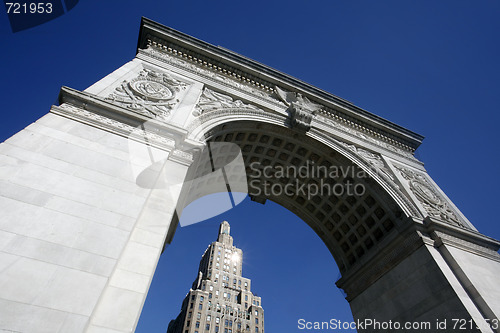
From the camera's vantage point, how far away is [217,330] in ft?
201

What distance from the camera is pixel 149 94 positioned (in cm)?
986

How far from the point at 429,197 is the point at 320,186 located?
16.1 ft

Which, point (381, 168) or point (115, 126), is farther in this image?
Result: point (381, 168)

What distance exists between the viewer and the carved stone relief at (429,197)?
12.1 meters

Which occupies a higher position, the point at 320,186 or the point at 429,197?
the point at 320,186

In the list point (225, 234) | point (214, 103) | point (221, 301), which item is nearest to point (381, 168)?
point (214, 103)

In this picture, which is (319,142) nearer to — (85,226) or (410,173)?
(410,173)

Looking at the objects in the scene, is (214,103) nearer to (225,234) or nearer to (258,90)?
(258,90)

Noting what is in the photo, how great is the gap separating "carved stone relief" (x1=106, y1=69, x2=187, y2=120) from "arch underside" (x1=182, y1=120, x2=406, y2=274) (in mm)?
2309

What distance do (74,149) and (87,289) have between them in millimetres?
3590

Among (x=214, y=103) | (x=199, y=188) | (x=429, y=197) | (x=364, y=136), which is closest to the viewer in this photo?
Answer: (x=214, y=103)

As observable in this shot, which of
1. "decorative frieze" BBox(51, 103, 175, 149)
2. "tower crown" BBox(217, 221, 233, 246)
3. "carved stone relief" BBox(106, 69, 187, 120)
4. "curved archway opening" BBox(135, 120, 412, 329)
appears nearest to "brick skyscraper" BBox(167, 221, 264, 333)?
"tower crown" BBox(217, 221, 233, 246)

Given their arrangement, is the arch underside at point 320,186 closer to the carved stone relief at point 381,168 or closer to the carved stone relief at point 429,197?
the carved stone relief at point 381,168

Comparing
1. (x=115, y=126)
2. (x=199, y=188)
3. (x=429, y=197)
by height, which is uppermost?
(x=199, y=188)
